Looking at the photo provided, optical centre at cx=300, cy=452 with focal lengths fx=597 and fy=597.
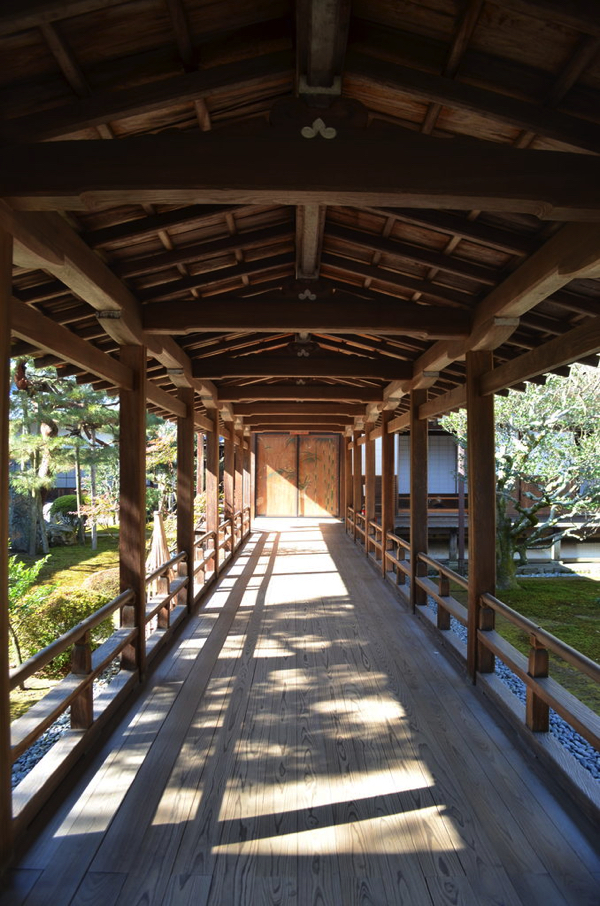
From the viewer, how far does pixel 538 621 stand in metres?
9.07

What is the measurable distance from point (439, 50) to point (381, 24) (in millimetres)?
231

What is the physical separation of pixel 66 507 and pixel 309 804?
15657 mm

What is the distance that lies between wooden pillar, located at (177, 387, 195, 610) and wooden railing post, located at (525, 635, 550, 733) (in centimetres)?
379

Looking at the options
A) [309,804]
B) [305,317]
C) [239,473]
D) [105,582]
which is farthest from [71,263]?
[239,473]

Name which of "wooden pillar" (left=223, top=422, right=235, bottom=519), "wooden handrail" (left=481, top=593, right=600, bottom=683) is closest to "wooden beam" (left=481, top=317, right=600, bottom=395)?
"wooden handrail" (left=481, top=593, right=600, bottom=683)

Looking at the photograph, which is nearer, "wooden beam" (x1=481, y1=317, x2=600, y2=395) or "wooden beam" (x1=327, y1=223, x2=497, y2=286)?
"wooden beam" (x1=481, y1=317, x2=600, y2=395)

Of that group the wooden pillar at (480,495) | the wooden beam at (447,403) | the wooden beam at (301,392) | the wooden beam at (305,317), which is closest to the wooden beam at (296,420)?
the wooden beam at (301,392)

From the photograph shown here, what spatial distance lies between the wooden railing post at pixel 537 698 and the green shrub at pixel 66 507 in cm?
1549

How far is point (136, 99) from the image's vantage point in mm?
2184

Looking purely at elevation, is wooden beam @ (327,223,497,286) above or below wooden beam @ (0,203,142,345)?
above

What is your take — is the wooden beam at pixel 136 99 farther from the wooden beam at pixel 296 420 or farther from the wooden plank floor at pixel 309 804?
the wooden beam at pixel 296 420

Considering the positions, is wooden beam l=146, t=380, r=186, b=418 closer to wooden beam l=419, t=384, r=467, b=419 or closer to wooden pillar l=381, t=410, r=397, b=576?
wooden beam l=419, t=384, r=467, b=419

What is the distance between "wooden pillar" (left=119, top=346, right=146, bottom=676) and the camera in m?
4.09

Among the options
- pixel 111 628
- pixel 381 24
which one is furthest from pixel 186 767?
pixel 111 628
